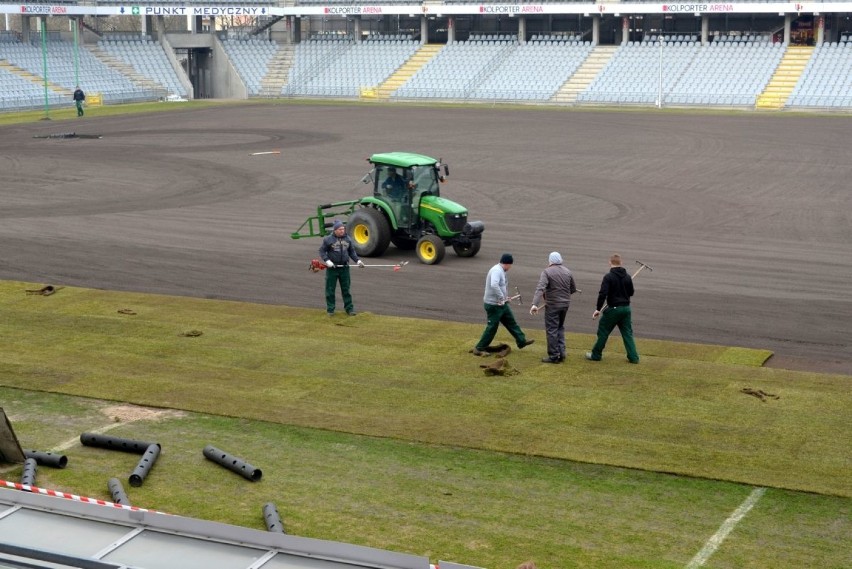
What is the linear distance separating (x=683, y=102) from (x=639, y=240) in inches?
1530

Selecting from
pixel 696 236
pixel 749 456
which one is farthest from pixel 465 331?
pixel 696 236

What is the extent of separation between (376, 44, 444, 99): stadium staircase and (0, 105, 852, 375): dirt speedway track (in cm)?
1871

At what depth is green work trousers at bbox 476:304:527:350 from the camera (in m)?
16.8

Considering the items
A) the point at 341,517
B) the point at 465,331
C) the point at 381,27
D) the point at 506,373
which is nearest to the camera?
the point at 341,517

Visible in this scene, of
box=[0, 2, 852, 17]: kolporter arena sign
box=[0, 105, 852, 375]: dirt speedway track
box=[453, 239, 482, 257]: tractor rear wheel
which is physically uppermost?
box=[0, 2, 852, 17]: kolporter arena sign

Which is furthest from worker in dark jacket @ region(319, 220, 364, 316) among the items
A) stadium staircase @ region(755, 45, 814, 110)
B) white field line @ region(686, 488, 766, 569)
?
stadium staircase @ region(755, 45, 814, 110)

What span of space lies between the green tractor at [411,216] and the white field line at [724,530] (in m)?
12.8

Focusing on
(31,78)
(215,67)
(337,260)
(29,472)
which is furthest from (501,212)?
(215,67)

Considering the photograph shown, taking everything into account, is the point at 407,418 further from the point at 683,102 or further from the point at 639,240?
the point at 683,102

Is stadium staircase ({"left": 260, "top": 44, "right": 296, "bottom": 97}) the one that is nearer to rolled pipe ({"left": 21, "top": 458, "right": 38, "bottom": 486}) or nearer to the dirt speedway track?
the dirt speedway track

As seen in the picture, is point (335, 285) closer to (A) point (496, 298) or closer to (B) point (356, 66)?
(A) point (496, 298)

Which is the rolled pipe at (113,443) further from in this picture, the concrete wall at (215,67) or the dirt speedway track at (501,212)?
the concrete wall at (215,67)

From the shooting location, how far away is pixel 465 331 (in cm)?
1881

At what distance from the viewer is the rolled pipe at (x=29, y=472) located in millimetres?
11930
